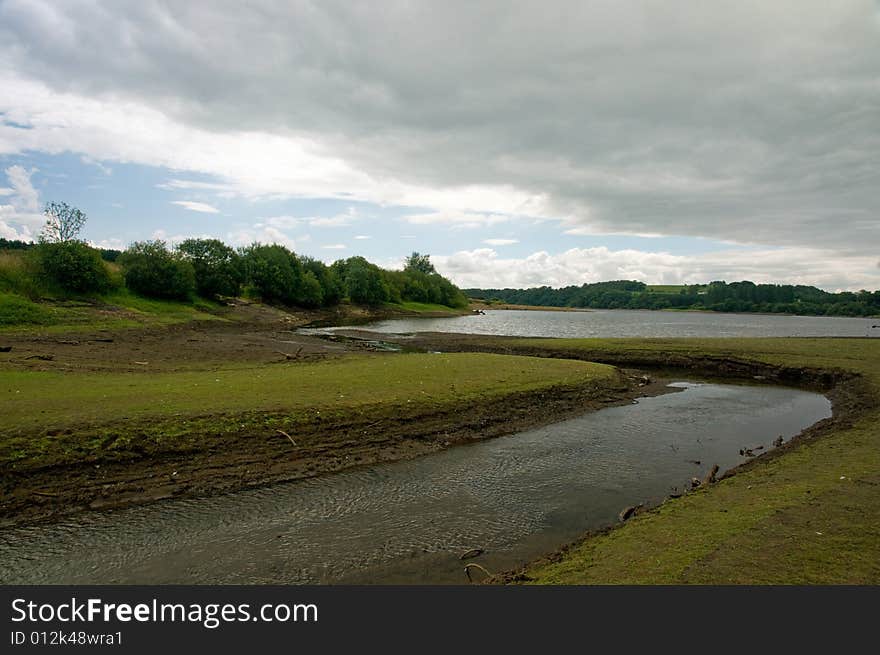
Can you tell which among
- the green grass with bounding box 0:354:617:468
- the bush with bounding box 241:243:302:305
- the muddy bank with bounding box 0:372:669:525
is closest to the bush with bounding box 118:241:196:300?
the bush with bounding box 241:243:302:305

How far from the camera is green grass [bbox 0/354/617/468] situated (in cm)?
1438

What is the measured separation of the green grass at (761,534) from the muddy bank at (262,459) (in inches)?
348

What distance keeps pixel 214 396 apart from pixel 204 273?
81.4 meters

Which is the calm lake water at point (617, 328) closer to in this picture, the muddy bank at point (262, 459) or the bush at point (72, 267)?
the bush at point (72, 267)

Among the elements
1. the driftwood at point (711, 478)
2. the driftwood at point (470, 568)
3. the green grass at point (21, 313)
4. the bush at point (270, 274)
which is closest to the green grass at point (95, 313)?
the green grass at point (21, 313)

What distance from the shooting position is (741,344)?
49.7m

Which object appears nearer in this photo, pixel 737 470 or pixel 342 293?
pixel 737 470

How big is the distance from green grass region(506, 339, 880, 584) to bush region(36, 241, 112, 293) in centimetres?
7144

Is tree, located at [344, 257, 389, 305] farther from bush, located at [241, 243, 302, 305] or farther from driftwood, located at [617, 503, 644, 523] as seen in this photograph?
driftwood, located at [617, 503, 644, 523]

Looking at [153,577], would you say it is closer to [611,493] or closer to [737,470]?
[611,493]

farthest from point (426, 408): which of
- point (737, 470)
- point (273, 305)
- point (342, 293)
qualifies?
point (342, 293)

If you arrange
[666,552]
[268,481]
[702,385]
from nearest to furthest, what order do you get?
[666,552]
[268,481]
[702,385]
